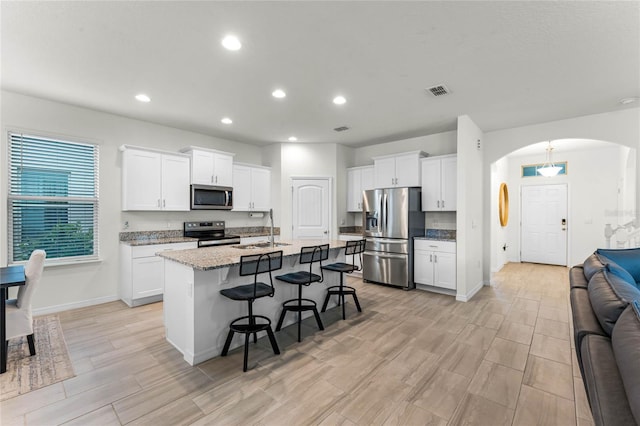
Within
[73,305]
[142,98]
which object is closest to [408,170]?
[142,98]

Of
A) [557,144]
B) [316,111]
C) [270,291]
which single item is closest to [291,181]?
[316,111]

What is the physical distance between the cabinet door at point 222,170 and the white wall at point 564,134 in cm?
470

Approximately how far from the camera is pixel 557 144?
6043mm

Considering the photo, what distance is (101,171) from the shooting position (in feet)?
13.8

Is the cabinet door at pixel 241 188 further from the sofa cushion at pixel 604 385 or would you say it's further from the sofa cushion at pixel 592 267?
the sofa cushion at pixel 604 385

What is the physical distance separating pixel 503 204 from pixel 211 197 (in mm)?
6849

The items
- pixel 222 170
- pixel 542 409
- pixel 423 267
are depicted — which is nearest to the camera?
pixel 542 409

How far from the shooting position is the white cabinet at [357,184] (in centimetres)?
603

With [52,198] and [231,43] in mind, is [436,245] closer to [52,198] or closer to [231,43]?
[231,43]

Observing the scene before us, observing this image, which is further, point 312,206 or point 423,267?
point 312,206

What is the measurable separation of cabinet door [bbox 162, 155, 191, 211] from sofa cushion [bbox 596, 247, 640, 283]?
5856 millimetres

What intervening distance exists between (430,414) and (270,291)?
156 cm

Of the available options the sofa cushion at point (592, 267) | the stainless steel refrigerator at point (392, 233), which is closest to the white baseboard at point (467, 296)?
the stainless steel refrigerator at point (392, 233)

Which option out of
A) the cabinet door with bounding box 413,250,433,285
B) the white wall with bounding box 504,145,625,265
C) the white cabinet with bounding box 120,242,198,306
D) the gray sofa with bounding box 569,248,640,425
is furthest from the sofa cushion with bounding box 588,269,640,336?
the white cabinet with bounding box 120,242,198,306
